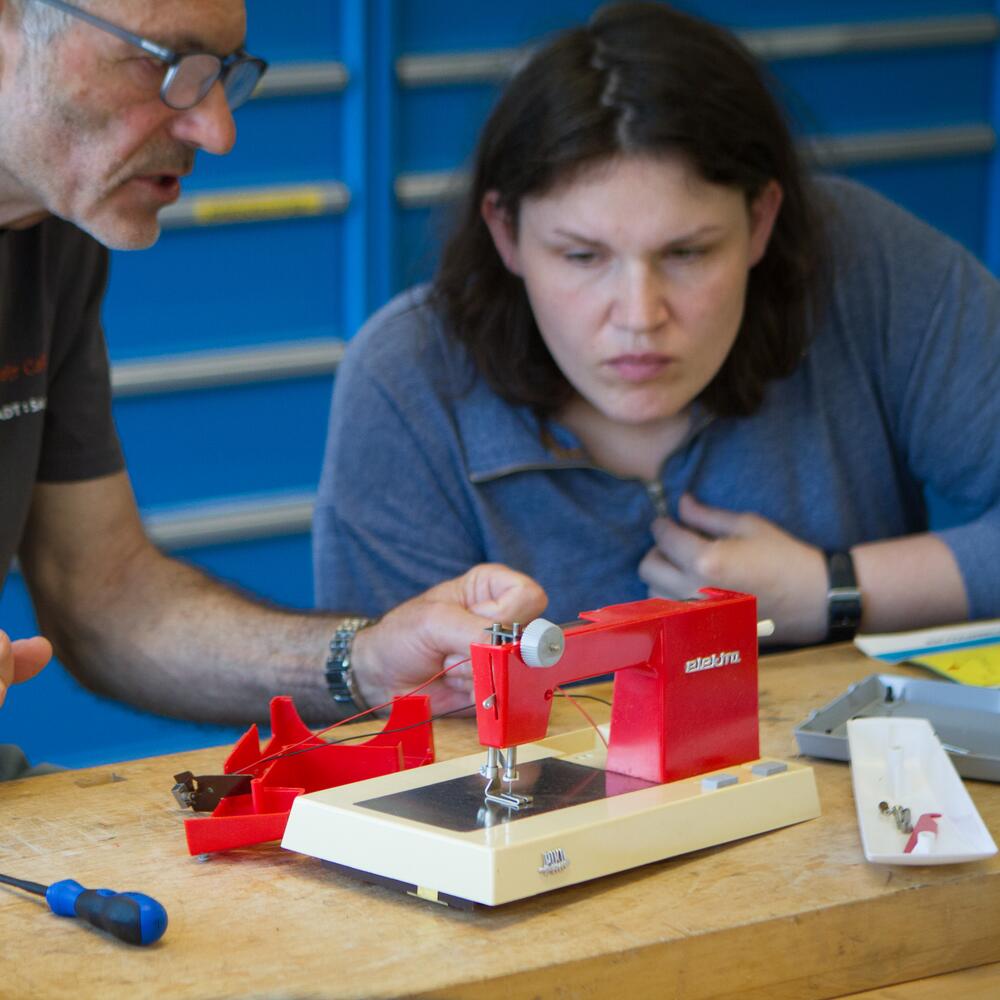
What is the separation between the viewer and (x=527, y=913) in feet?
3.32

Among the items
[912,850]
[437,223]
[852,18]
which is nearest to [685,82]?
[437,223]

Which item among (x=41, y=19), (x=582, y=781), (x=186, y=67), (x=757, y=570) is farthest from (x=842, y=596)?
(x=41, y=19)

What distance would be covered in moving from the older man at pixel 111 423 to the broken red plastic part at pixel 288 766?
13 centimetres

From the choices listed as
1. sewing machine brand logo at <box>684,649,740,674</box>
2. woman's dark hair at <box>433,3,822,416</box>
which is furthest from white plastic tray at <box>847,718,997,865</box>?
woman's dark hair at <box>433,3,822,416</box>

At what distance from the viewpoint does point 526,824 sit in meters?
1.04

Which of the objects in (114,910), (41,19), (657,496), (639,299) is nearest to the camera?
(114,910)

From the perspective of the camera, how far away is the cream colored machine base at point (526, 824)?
1.00 metres

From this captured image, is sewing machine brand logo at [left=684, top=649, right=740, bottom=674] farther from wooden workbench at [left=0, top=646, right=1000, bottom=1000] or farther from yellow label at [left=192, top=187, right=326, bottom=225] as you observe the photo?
yellow label at [left=192, top=187, right=326, bottom=225]

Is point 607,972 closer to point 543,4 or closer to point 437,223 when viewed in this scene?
point 437,223

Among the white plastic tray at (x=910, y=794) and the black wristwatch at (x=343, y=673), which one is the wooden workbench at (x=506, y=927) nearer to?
the white plastic tray at (x=910, y=794)

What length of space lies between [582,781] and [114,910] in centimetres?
36

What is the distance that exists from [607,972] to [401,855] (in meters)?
0.16

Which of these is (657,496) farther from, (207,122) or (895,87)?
(895,87)

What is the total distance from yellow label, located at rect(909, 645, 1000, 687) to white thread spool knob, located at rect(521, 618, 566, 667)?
0.54m
